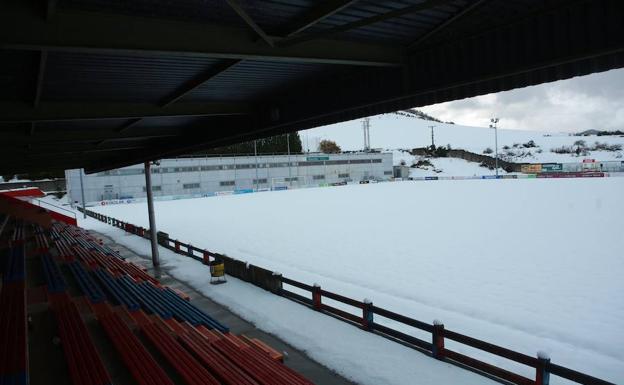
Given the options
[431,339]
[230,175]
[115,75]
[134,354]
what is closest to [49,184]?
[230,175]

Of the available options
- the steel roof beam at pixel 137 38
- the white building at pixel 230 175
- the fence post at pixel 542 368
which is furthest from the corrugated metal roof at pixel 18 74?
the white building at pixel 230 175

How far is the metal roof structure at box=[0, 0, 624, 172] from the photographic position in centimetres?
457

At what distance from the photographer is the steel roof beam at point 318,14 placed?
457cm

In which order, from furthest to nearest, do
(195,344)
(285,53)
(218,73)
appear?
(195,344) → (218,73) → (285,53)

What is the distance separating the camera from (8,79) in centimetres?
659

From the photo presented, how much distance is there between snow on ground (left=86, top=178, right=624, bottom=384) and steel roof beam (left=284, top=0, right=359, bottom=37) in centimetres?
638

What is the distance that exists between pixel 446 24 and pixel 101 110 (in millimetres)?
7301

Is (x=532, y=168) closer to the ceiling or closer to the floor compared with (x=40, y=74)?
closer to the floor

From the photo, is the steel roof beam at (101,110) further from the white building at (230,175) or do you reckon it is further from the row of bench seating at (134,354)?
the white building at (230,175)

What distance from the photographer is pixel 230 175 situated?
77250 millimetres

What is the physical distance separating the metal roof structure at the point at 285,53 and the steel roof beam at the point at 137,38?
0.04ft

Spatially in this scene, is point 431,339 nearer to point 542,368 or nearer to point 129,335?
point 542,368

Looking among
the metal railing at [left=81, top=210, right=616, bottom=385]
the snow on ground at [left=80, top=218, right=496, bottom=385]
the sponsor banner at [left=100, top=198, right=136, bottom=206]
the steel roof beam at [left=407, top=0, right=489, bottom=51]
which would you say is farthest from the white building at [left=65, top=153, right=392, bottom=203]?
the steel roof beam at [left=407, top=0, right=489, bottom=51]

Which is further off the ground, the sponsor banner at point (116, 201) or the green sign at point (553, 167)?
the green sign at point (553, 167)
